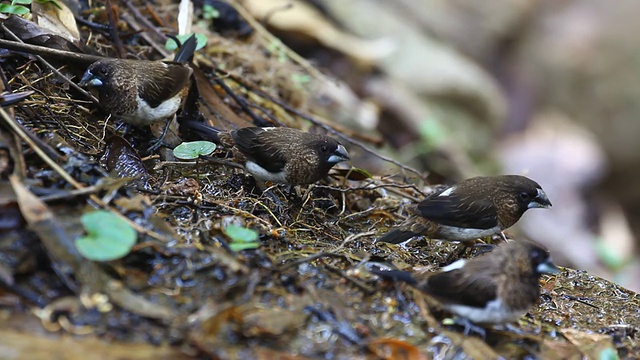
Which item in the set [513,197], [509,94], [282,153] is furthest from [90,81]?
[509,94]

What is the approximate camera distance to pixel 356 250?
4.31 m

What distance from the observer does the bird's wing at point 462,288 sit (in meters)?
3.42

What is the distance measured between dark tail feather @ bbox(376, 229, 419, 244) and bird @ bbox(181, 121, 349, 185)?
2.45 ft

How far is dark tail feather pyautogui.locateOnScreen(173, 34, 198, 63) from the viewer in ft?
17.4

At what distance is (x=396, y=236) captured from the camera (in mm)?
4453

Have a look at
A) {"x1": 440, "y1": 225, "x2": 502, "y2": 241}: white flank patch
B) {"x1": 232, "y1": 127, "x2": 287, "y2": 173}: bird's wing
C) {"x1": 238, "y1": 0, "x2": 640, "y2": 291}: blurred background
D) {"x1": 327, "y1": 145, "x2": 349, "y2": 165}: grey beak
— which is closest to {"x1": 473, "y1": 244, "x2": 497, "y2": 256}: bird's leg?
{"x1": 440, "y1": 225, "x2": 502, "y2": 241}: white flank patch

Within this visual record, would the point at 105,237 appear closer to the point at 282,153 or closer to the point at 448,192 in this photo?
the point at 282,153

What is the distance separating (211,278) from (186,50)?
263 cm

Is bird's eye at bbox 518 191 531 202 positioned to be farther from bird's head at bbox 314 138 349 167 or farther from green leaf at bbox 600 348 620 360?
green leaf at bbox 600 348 620 360

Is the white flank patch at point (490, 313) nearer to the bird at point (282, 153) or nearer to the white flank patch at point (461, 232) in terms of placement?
the white flank patch at point (461, 232)

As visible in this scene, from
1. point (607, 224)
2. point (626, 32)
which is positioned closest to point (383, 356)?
point (607, 224)

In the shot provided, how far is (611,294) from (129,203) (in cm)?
334

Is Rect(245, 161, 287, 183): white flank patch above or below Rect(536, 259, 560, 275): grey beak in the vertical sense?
below

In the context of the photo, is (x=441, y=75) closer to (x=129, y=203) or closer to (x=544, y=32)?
(x=544, y=32)
